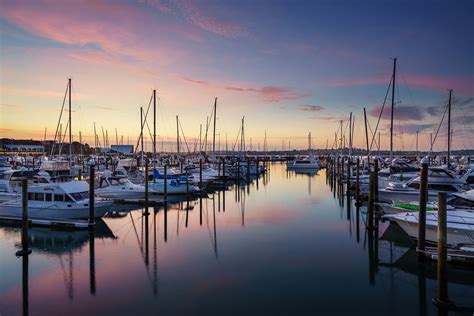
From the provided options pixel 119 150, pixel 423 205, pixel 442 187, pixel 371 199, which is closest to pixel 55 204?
pixel 371 199

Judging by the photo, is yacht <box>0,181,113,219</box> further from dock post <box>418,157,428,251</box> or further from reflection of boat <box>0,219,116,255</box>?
dock post <box>418,157,428,251</box>

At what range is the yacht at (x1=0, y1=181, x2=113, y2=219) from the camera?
21.6 metres

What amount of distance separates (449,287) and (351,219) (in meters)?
13.1

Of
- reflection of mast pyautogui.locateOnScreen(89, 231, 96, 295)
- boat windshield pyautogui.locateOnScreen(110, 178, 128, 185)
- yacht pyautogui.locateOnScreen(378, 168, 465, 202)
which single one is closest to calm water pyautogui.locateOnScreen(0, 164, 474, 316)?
reflection of mast pyautogui.locateOnScreen(89, 231, 96, 295)

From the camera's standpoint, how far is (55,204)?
71.3 feet

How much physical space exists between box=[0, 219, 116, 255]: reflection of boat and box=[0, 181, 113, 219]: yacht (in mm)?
1188

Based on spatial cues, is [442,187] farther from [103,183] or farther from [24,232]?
[103,183]

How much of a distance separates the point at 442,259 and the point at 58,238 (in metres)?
18.4

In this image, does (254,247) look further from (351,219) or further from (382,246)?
(351,219)

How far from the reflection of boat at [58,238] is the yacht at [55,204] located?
1188mm

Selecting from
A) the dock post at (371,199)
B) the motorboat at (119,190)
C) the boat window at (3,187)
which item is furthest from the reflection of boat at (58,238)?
the dock post at (371,199)

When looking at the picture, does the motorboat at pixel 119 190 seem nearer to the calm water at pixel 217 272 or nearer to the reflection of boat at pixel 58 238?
the calm water at pixel 217 272

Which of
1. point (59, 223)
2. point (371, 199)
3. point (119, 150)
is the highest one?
point (119, 150)

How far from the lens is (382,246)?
1828cm
